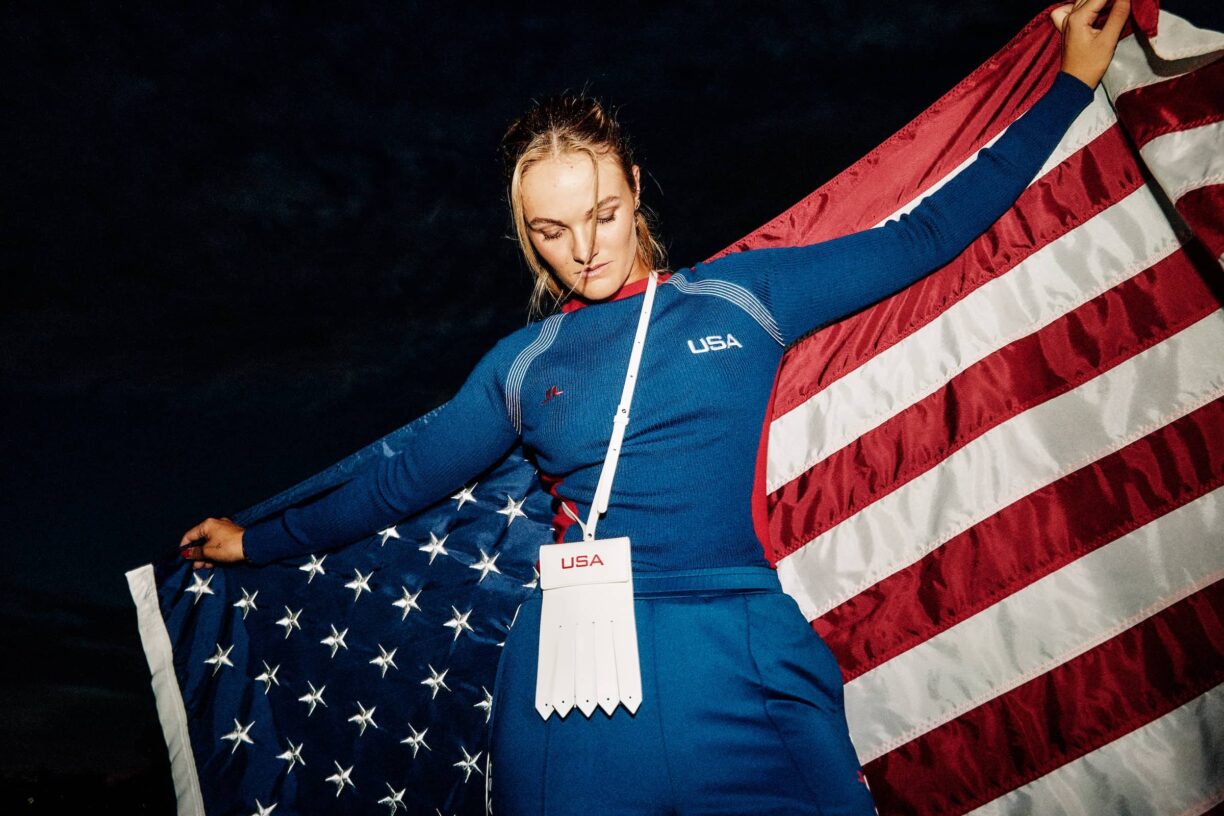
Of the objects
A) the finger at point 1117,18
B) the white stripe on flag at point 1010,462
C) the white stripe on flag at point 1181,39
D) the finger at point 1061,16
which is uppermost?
the finger at point 1061,16

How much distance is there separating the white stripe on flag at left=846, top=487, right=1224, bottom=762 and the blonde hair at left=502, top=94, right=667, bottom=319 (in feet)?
5.38

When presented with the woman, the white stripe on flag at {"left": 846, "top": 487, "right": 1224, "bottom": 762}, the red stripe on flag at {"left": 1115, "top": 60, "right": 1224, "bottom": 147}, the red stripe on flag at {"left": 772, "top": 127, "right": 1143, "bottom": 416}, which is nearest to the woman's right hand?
the woman

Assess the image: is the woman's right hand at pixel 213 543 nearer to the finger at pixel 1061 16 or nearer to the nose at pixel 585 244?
the nose at pixel 585 244

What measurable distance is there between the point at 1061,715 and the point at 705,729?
1.34 metres

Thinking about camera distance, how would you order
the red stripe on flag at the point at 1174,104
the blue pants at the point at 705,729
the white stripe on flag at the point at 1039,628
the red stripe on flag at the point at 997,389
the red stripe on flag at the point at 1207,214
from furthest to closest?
the red stripe on flag at the point at 997,389 → the white stripe on flag at the point at 1039,628 → the red stripe on flag at the point at 1174,104 → the red stripe on flag at the point at 1207,214 → the blue pants at the point at 705,729

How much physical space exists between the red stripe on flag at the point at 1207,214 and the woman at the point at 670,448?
418 mm

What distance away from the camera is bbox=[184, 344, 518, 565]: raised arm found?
6.93 feet

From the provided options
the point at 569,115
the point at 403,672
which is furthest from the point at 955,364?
the point at 403,672

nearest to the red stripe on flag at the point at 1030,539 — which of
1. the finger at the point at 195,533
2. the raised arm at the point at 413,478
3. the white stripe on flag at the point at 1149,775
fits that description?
the white stripe on flag at the point at 1149,775

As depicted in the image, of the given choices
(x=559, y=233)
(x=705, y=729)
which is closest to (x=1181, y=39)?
(x=559, y=233)

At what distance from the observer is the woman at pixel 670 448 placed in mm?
1375

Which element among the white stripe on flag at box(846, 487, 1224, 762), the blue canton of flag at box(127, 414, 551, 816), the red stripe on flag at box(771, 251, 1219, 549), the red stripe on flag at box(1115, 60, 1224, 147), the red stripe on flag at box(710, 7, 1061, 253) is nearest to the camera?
the red stripe on flag at box(1115, 60, 1224, 147)

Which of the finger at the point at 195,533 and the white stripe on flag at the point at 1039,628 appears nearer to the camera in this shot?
the white stripe on flag at the point at 1039,628

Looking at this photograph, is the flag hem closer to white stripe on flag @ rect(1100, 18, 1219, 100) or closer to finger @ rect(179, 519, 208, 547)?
finger @ rect(179, 519, 208, 547)
